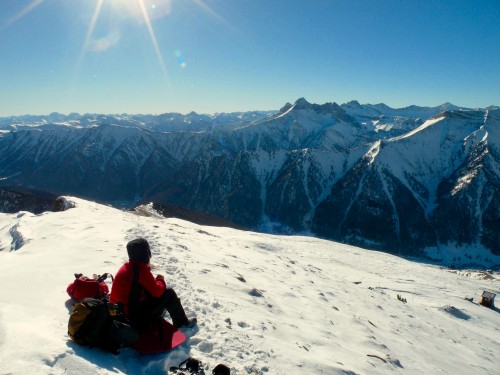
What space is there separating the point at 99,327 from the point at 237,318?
3.98 meters

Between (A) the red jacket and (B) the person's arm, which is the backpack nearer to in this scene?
(A) the red jacket

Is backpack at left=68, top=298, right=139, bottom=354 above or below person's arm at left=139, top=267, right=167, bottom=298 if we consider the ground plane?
below

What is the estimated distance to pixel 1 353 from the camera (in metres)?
5.38

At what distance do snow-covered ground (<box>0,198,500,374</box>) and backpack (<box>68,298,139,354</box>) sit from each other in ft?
0.66

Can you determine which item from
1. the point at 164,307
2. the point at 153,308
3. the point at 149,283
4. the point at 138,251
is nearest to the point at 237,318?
the point at 164,307

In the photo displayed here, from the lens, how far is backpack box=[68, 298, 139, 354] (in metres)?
6.48

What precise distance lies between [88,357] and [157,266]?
261 inches

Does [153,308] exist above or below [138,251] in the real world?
below

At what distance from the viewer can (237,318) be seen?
31.3 ft

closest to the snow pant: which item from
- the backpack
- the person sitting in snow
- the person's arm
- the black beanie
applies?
the person sitting in snow

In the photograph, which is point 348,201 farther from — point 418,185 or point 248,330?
point 248,330

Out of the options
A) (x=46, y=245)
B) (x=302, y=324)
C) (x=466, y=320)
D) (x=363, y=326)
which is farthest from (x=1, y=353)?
(x=466, y=320)

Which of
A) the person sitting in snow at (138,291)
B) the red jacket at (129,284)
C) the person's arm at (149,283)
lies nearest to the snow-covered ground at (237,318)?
the person sitting in snow at (138,291)

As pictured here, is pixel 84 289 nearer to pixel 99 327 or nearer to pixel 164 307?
pixel 164 307
